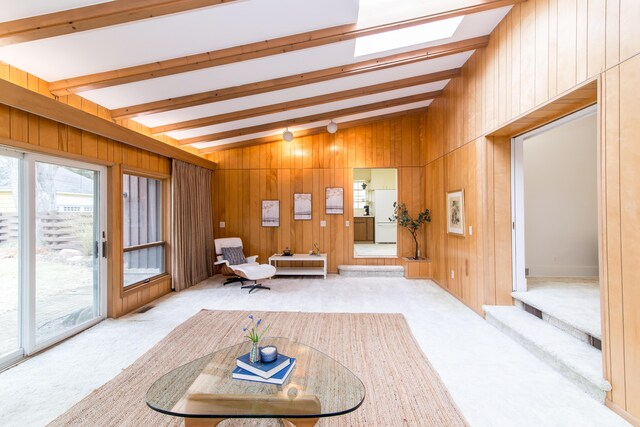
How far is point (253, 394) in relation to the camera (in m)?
1.63

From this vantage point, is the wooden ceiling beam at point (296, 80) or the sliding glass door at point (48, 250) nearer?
the sliding glass door at point (48, 250)

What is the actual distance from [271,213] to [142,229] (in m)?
2.57

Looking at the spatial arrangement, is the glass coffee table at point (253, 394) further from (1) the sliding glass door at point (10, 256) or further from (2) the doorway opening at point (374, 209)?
(2) the doorway opening at point (374, 209)

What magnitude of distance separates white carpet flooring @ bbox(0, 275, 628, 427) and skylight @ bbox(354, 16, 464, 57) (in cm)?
334

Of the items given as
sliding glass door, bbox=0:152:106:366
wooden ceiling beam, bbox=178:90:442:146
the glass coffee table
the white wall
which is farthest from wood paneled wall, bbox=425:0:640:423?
sliding glass door, bbox=0:152:106:366

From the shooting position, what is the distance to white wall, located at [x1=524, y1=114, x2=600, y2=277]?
184 inches

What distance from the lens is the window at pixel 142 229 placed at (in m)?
4.17

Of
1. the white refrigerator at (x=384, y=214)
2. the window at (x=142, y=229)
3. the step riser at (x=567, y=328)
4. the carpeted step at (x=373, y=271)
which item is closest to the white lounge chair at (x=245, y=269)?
the window at (x=142, y=229)

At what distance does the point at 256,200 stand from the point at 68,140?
3666 mm

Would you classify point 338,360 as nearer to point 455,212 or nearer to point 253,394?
point 253,394

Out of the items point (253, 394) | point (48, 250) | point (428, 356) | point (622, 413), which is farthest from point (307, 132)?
point (622, 413)

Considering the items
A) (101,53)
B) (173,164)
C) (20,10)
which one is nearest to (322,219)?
(173,164)

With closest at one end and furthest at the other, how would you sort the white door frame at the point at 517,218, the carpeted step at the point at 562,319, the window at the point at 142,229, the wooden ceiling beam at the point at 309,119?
the carpeted step at the point at 562,319 → the white door frame at the point at 517,218 → the window at the point at 142,229 → the wooden ceiling beam at the point at 309,119

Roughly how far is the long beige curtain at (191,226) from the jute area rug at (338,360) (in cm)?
151
